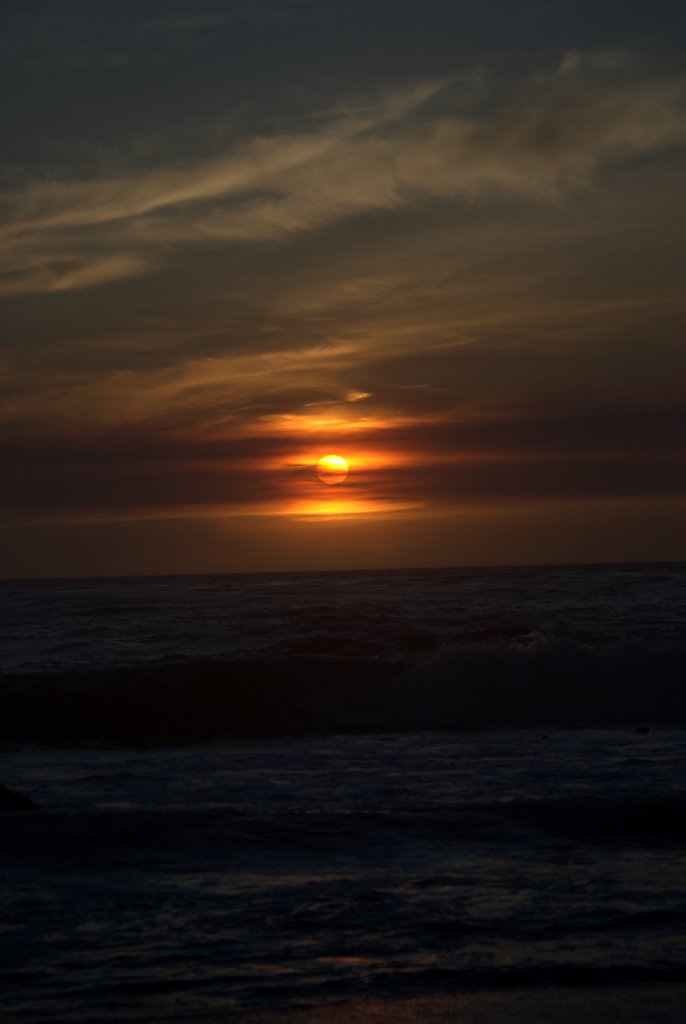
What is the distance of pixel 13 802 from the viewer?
991cm

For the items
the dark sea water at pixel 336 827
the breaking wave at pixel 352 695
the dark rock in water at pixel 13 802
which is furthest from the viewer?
the breaking wave at pixel 352 695

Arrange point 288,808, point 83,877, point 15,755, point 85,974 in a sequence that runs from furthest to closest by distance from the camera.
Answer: point 15,755
point 288,808
point 83,877
point 85,974

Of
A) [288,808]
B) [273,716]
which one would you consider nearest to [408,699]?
[273,716]

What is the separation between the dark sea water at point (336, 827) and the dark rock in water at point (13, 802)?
169 mm

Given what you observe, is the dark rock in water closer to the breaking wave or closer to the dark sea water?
the dark sea water

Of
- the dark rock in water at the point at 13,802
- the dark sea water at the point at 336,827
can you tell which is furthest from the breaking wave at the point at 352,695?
the dark rock in water at the point at 13,802

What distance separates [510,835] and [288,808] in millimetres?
2188

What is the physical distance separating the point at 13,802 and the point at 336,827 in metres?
2.99

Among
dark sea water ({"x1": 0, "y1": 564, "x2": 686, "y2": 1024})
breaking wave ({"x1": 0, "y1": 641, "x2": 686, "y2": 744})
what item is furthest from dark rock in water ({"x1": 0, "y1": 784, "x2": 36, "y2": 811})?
breaking wave ({"x1": 0, "y1": 641, "x2": 686, "y2": 744})

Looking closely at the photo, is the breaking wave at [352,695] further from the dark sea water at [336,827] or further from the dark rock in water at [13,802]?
the dark rock in water at [13,802]

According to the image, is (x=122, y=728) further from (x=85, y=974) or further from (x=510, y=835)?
(x=85, y=974)

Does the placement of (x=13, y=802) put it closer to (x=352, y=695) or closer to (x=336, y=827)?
(x=336, y=827)

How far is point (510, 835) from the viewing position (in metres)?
8.96

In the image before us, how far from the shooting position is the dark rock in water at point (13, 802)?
32.2ft
